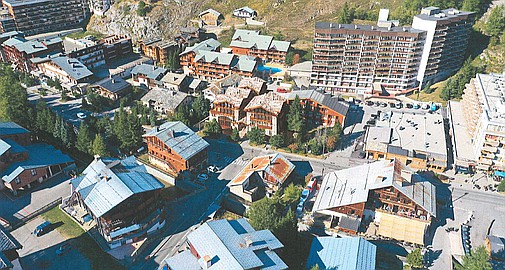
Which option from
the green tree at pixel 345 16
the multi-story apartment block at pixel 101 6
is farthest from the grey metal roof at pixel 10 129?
the green tree at pixel 345 16

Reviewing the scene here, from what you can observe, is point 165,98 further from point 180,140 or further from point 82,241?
point 82,241

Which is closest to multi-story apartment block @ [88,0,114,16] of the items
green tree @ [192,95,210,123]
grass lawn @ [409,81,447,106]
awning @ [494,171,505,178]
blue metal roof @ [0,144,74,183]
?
green tree @ [192,95,210,123]

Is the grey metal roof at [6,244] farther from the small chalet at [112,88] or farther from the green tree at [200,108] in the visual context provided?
the small chalet at [112,88]

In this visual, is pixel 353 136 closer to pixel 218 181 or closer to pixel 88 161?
pixel 218 181

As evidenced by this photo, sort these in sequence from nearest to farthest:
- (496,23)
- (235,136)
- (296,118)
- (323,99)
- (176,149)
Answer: (176,149)
(296,118)
(235,136)
(323,99)
(496,23)

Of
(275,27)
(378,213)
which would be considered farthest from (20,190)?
(275,27)

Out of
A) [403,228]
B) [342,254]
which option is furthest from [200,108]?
[403,228]

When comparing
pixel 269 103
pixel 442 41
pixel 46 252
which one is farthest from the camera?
pixel 442 41

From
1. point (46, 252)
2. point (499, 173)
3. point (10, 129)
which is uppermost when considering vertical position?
point (10, 129)
